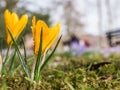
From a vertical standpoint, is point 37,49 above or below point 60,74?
above

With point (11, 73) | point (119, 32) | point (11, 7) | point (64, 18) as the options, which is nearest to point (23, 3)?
point (11, 7)

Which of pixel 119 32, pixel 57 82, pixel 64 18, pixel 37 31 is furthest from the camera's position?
pixel 64 18

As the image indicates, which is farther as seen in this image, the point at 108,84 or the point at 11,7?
the point at 11,7

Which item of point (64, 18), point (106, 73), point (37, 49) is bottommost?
point (64, 18)

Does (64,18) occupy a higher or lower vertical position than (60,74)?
lower

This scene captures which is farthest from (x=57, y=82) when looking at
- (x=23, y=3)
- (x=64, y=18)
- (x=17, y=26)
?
(x=64, y=18)

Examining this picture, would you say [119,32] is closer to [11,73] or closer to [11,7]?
[11,7]

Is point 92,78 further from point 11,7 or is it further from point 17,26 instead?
point 11,7

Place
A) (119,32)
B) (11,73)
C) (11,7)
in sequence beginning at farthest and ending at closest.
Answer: (119,32) → (11,7) → (11,73)

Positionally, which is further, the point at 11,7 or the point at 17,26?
the point at 11,7
